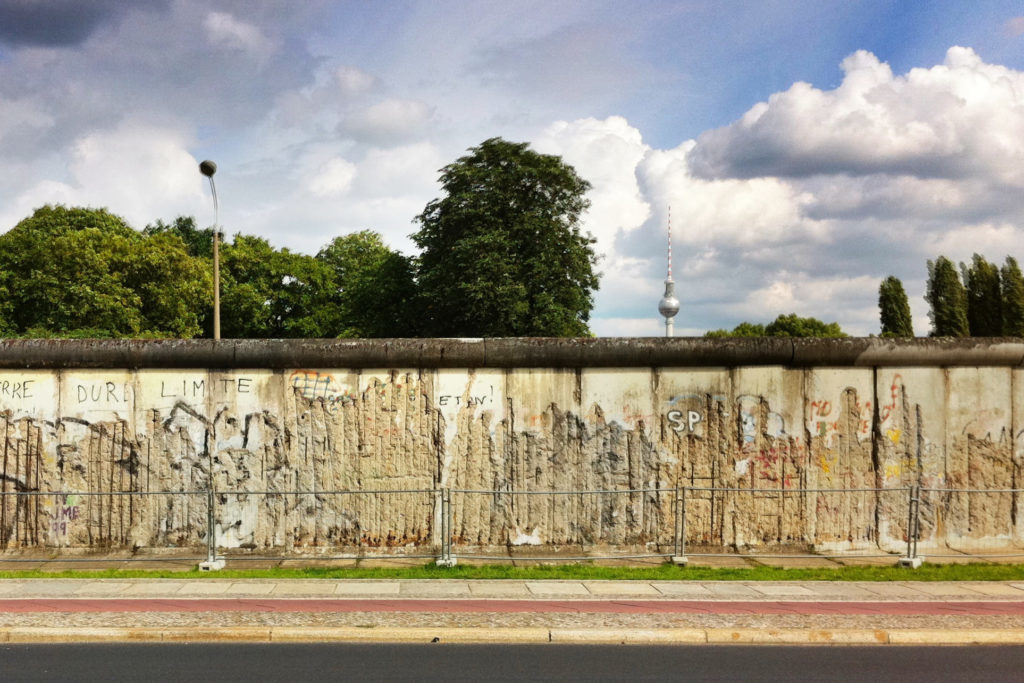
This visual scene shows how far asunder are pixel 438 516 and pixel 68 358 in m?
5.25

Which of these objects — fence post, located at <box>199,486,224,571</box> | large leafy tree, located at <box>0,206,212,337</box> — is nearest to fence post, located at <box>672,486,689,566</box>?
fence post, located at <box>199,486,224,571</box>

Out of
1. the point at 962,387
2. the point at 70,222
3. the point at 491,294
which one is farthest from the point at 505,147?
the point at 962,387

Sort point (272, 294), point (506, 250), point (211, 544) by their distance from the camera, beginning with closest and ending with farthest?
point (211, 544) → point (506, 250) → point (272, 294)

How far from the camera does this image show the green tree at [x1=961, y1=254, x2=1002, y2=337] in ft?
227

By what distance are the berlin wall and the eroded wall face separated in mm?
27

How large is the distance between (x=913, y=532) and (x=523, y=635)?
6.17 metres

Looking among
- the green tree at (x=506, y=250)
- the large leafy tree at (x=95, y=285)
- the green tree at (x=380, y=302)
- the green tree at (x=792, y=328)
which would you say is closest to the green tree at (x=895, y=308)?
the green tree at (x=792, y=328)

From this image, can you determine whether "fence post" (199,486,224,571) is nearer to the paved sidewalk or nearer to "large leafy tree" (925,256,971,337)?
the paved sidewalk

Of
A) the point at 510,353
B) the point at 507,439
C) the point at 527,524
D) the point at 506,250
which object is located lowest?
the point at 527,524

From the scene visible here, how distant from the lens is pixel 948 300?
71250 mm

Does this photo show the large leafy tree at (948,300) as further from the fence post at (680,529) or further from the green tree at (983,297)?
the fence post at (680,529)

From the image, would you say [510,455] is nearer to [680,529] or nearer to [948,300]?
[680,529]

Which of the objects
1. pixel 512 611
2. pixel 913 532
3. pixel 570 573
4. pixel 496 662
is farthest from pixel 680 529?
pixel 496 662

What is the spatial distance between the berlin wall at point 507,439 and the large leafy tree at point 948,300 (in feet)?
218
